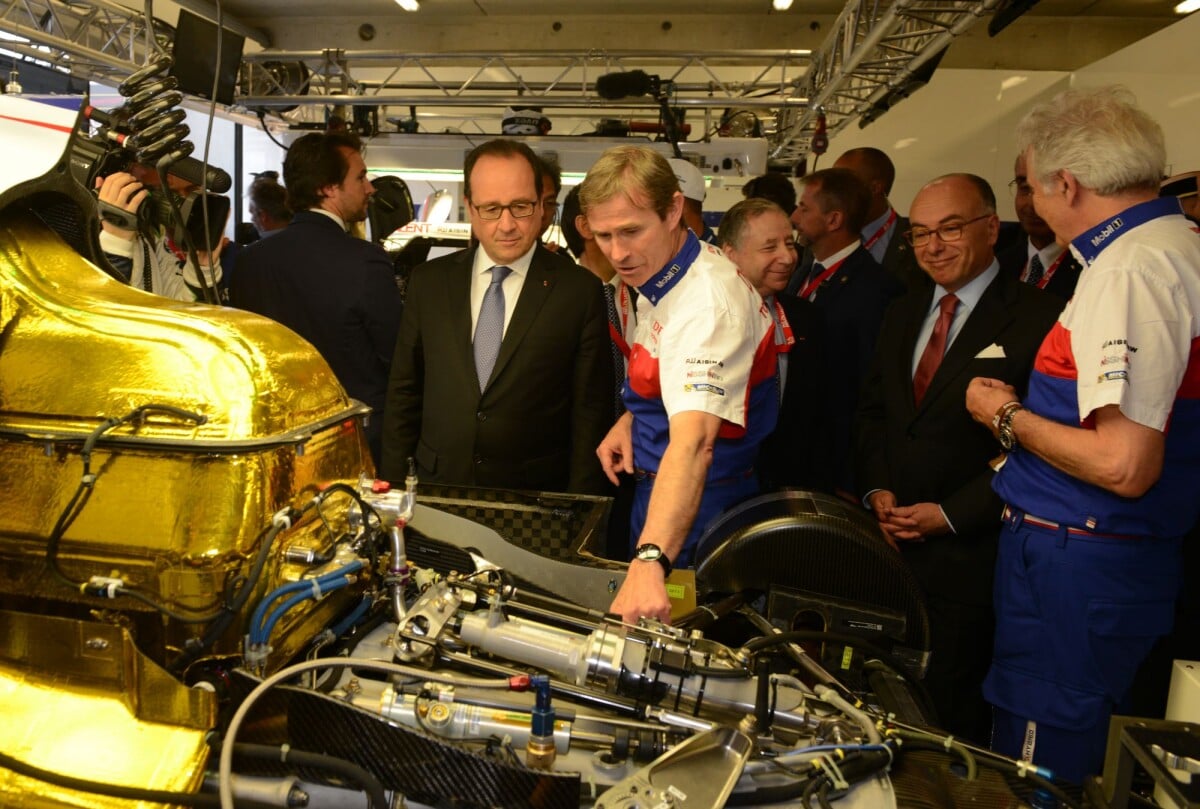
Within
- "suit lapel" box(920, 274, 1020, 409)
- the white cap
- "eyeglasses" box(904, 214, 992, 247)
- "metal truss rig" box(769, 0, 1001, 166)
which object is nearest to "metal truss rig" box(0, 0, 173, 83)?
the white cap

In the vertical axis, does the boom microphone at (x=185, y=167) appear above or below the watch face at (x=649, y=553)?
above

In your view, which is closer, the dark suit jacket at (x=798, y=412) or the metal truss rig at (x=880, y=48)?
the dark suit jacket at (x=798, y=412)

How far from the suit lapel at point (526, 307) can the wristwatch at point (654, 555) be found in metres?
1.15

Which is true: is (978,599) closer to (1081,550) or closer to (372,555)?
(1081,550)

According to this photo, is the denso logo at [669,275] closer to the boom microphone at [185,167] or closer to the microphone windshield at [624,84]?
the boom microphone at [185,167]

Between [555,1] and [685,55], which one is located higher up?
[555,1]

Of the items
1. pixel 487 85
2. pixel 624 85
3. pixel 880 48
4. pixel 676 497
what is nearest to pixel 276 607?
pixel 676 497

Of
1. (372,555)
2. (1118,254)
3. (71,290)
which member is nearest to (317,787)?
(372,555)

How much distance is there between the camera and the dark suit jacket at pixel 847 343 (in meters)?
3.42

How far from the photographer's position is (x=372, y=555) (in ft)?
4.58

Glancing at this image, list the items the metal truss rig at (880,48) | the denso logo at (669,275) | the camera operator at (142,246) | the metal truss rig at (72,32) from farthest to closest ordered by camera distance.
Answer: the metal truss rig at (72,32) < the metal truss rig at (880,48) < the camera operator at (142,246) < the denso logo at (669,275)

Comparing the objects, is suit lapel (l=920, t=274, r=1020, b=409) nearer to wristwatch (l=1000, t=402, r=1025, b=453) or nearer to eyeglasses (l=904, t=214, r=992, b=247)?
eyeglasses (l=904, t=214, r=992, b=247)

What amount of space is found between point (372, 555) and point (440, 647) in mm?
199

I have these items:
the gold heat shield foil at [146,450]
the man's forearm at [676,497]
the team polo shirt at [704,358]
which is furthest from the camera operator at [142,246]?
the man's forearm at [676,497]
